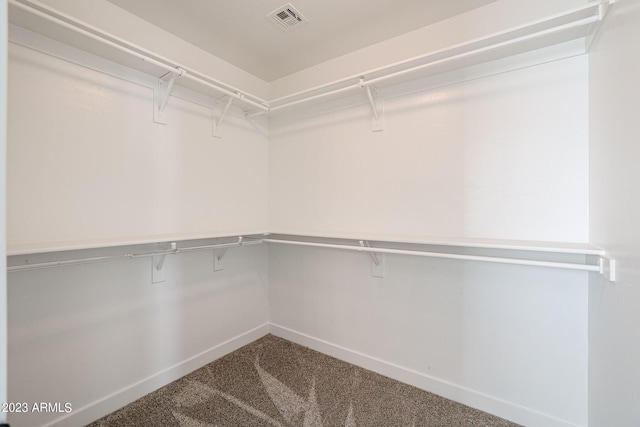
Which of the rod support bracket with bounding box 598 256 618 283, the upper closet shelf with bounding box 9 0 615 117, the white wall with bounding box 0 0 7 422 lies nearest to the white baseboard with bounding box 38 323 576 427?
the rod support bracket with bounding box 598 256 618 283

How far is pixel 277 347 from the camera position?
2.40 metres

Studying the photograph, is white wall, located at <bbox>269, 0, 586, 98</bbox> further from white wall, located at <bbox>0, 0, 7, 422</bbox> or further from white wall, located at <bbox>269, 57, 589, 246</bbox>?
white wall, located at <bbox>0, 0, 7, 422</bbox>

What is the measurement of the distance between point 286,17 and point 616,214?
1.97 meters

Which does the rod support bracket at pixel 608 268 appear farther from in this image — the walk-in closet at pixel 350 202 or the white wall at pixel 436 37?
the white wall at pixel 436 37

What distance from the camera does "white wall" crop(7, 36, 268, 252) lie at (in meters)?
1.34

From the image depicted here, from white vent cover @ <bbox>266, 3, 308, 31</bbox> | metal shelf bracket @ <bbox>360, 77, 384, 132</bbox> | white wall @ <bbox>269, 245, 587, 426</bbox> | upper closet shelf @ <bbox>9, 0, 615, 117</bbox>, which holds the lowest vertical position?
white wall @ <bbox>269, 245, 587, 426</bbox>

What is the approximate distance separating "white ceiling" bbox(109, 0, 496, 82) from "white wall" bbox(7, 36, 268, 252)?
461 millimetres

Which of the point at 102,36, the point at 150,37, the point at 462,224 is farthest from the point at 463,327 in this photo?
the point at 150,37

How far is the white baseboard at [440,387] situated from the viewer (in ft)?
5.00

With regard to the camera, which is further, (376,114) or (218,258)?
(218,258)

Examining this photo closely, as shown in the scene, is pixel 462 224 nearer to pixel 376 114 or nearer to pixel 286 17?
pixel 376 114

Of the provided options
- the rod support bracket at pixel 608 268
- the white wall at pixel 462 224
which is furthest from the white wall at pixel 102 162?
the rod support bracket at pixel 608 268

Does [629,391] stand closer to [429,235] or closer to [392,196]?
[429,235]

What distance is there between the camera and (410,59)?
1.55 metres
